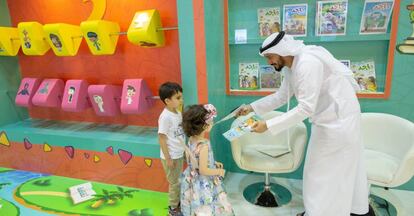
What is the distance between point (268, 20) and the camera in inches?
119

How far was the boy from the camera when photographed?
94.0 inches

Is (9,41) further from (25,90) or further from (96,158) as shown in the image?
(96,158)

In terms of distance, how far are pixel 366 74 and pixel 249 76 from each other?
109 cm

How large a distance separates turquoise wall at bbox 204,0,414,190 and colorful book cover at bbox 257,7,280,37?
7.4 inches

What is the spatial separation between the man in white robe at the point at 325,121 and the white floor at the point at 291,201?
0.44 metres

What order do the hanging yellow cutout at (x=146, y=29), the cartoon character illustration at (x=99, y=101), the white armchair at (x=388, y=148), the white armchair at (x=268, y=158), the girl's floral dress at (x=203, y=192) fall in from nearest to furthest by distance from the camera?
the girl's floral dress at (x=203, y=192)
the white armchair at (x=388, y=148)
the white armchair at (x=268, y=158)
the hanging yellow cutout at (x=146, y=29)
the cartoon character illustration at (x=99, y=101)

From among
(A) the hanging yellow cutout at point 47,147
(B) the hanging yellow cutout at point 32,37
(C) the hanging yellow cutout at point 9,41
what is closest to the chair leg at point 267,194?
(A) the hanging yellow cutout at point 47,147

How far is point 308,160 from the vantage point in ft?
7.63

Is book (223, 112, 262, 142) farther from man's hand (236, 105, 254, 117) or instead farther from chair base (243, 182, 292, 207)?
chair base (243, 182, 292, 207)

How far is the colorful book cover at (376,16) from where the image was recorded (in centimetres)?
266

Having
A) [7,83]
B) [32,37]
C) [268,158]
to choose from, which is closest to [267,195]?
[268,158]

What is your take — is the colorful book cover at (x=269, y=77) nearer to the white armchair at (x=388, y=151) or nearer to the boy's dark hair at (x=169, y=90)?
the white armchair at (x=388, y=151)

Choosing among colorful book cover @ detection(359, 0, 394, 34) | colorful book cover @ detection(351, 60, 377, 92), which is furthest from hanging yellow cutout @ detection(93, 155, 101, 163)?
colorful book cover @ detection(359, 0, 394, 34)

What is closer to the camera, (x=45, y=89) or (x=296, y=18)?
(x=296, y=18)
